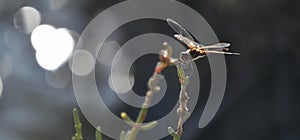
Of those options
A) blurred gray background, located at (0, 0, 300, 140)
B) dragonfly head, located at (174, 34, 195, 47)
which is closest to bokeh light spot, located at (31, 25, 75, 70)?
blurred gray background, located at (0, 0, 300, 140)

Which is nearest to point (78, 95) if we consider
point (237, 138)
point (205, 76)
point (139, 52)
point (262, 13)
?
point (139, 52)

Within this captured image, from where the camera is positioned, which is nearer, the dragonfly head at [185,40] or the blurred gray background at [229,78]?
the dragonfly head at [185,40]

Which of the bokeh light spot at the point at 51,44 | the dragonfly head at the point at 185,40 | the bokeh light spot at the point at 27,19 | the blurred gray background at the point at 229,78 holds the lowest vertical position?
the dragonfly head at the point at 185,40

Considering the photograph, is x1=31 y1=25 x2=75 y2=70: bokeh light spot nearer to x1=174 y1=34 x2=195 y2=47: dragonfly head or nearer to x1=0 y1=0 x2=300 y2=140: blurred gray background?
x1=0 y1=0 x2=300 y2=140: blurred gray background

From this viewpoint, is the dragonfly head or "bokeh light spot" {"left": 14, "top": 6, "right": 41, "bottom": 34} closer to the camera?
the dragonfly head

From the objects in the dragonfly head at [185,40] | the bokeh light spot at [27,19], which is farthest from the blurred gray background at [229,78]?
the dragonfly head at [185,40]

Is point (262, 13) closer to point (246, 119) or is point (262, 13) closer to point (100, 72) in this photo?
point (246, 119)

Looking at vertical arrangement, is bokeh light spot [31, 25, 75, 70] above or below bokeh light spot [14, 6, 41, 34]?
below

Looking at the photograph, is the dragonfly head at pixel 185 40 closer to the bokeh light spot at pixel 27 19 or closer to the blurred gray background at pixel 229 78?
the blurred gray background at pixel 229 78
